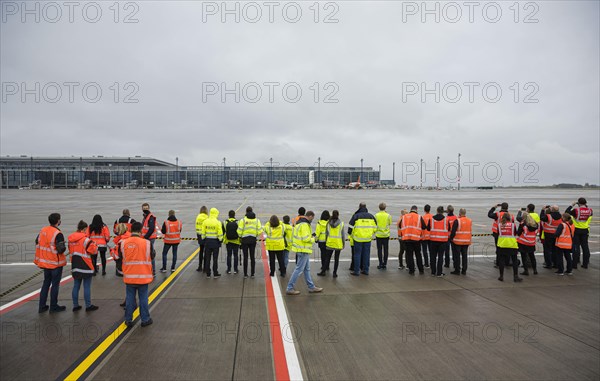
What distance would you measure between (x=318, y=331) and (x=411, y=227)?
5103 millimetres

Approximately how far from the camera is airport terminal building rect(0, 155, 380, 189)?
145000mm

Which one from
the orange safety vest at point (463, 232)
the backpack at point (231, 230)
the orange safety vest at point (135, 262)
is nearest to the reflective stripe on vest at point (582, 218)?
the orange safety vest at point (463, 232)

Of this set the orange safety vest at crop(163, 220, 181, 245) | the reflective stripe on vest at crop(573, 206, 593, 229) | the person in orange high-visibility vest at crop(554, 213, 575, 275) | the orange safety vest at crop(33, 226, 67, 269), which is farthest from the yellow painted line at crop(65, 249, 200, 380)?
the reflective stripe on vest at crop(573, 206, 593, 229)

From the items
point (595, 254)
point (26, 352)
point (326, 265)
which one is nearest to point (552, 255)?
point (595, 254)

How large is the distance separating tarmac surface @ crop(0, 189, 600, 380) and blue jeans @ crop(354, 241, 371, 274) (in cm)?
47

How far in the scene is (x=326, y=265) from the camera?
9508mm

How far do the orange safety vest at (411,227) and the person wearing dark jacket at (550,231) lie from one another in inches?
169

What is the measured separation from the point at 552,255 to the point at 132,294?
1244cm

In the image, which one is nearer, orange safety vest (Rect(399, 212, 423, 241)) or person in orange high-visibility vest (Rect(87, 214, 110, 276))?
person in orange high-visibility vest (Rect(87, 214, 110, 276))

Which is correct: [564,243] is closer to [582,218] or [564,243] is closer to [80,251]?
[582,218]

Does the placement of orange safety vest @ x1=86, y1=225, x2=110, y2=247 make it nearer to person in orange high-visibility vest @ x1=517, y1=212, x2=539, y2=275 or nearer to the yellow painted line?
the yellow painted line

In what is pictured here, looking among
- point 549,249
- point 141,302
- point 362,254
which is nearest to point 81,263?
point 141,302

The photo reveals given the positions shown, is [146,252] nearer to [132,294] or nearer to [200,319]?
[132,294]

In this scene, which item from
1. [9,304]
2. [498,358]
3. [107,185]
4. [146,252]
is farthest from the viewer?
[107,185]
